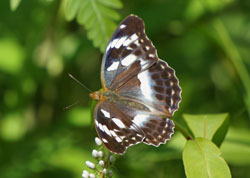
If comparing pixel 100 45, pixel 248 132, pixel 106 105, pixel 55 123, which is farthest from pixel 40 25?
pixel 248 132

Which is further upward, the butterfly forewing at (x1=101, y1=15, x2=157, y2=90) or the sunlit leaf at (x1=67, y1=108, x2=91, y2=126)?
the butterfly forewing at (x1=101, y1=15, x2=157, y2=90)

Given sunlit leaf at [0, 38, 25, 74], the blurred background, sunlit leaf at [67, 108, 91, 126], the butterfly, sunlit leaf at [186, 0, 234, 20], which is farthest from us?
sunlit leaf at [186, 0, 234, 20]

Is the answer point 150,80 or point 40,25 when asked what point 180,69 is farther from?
point 150,80

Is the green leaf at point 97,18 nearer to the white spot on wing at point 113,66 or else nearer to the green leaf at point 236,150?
the white spot on wing at point 113,66

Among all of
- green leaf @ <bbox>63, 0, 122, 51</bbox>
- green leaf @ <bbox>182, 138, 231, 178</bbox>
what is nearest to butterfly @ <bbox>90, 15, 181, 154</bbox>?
green leaf @ <bbox>63, 0, 122, 51</bbox>

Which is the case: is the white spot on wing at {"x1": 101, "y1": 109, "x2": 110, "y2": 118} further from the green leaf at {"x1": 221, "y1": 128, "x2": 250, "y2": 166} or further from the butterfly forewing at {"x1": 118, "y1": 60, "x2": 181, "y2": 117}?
the green leaf at {"x1": 221, "y1": 128, "x2": 250, "y2": 166}

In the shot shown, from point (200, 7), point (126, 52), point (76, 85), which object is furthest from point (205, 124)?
point (200, 7)

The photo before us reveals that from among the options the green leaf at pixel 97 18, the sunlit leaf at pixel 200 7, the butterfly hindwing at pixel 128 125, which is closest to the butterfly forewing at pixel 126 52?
the green leaf at pixel 97 18
